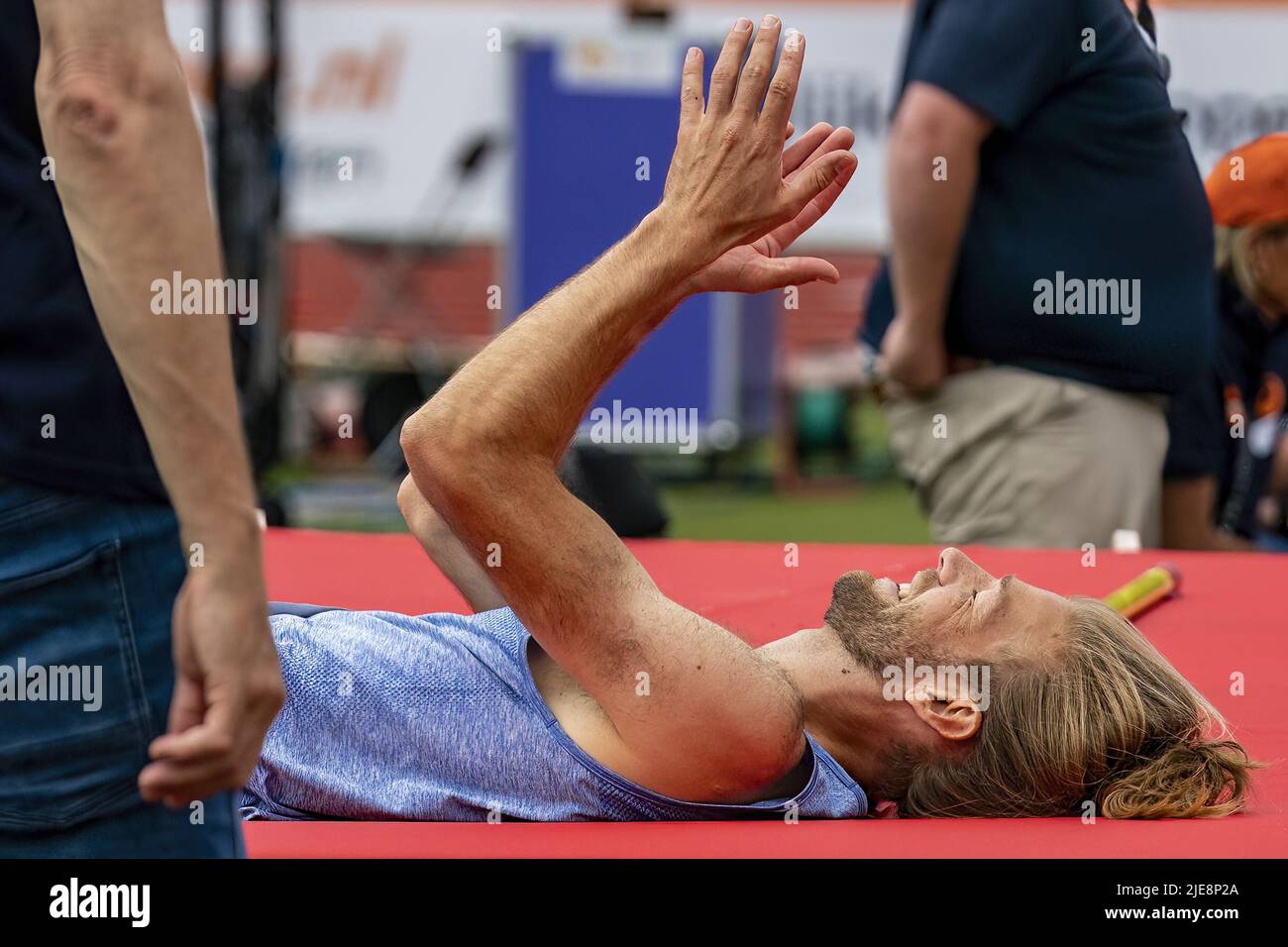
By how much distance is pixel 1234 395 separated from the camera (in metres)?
3.52

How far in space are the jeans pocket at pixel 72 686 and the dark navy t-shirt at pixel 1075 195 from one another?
6.15ft

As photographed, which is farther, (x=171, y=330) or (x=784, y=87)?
(x=784, y=87)

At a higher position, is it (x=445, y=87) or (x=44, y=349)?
(x=445, y=87)

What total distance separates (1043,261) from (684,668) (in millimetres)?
1354

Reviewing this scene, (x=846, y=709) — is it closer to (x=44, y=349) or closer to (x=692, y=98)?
(x=692, y=98)

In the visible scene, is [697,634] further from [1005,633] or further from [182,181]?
[182,181]

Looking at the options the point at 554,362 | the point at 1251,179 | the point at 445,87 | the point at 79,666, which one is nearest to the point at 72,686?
the point at 79,666

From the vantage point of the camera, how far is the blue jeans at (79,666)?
1.06 m

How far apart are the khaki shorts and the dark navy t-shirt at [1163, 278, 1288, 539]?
29 cm

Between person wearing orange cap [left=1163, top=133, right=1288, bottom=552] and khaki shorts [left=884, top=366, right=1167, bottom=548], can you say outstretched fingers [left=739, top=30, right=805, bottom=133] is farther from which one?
person wearing orange cap [left=1163, top=133, right=1288, bottom=552]

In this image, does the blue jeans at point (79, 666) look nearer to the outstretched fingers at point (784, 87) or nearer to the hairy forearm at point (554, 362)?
the hairy forearm at point (554, 362)

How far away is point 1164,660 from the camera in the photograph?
6.36 ft

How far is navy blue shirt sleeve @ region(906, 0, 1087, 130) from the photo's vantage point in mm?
2488

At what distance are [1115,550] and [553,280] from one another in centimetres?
418
